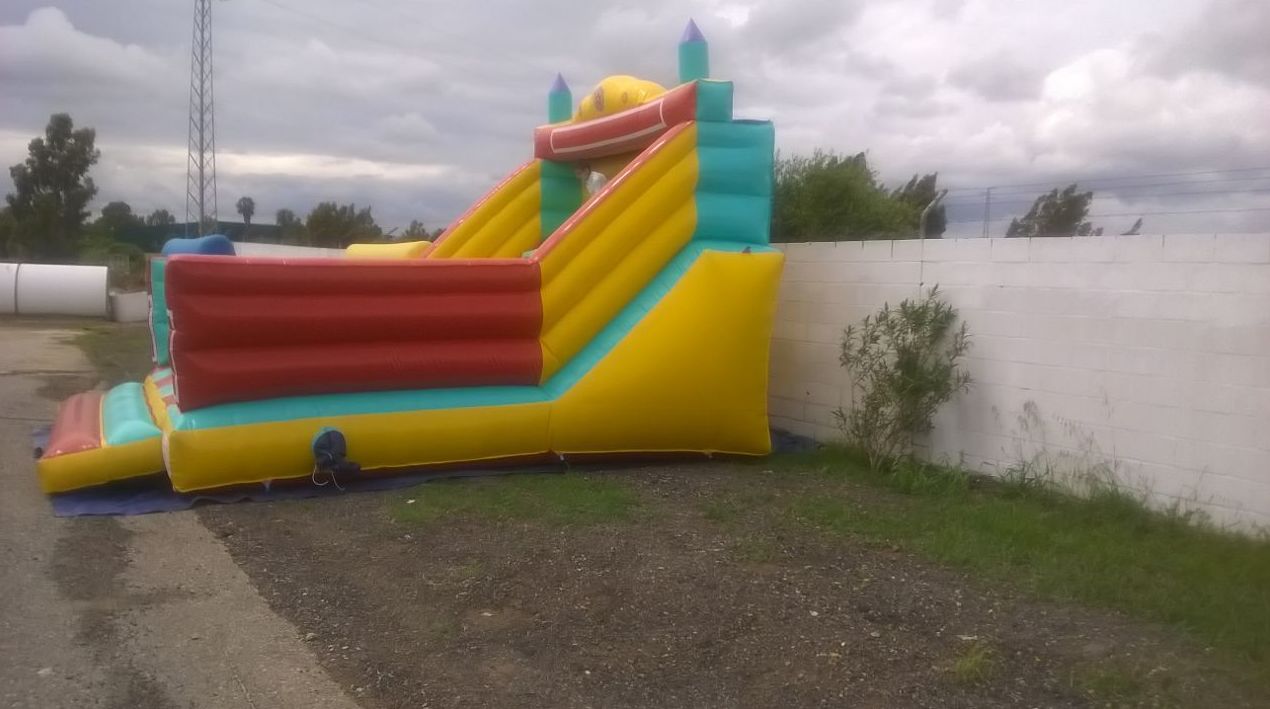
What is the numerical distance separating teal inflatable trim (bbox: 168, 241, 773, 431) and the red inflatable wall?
63 millimetres

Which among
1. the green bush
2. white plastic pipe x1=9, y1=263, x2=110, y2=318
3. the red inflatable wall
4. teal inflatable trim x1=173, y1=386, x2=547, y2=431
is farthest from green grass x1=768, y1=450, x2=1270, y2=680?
white plastic pipe x1=9, y1=263, x2=110, y2=318

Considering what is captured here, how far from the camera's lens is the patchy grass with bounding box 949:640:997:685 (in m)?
3.90

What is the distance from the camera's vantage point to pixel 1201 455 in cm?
579

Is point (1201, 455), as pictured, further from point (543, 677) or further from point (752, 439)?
point (543, 677)

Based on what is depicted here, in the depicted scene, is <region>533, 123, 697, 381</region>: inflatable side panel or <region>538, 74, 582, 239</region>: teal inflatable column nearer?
<region>533, 123, 697, 381</region>: inflatable side panel

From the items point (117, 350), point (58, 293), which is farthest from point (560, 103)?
point (58, 293)

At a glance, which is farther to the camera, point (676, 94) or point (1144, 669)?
point (676, 94)

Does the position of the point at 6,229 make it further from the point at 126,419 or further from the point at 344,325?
the point at 344,325

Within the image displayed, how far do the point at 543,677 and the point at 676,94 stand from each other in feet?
17.7

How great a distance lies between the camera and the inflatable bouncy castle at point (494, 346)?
667cm

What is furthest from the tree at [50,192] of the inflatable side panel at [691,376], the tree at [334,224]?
the inflatable side panel at [691,376]

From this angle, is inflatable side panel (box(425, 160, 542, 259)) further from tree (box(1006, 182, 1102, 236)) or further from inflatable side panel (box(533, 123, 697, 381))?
tree (box(1006, 182, 1102, 236))

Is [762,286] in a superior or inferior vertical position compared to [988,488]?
superior

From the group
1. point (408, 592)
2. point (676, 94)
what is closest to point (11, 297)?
point (676, 94)
